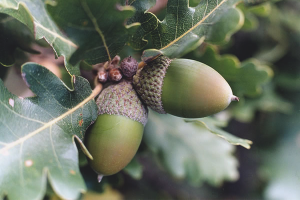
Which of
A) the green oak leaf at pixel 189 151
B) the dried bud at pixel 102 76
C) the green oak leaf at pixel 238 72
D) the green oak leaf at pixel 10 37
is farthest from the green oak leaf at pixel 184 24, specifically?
the green oak leaf at pixel 189 151

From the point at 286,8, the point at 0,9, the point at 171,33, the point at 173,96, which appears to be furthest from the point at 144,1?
the point at 286,8

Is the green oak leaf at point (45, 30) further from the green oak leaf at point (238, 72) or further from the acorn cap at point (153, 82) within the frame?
the green oak leaf at point (238, 72)

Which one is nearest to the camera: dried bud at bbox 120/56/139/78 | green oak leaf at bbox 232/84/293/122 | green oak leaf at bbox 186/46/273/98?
dried bud at bbox 120/56/139/78

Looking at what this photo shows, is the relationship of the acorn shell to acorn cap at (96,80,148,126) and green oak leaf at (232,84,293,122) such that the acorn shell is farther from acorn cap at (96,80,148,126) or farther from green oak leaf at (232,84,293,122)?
green oak leaf at (232,84,293,122)

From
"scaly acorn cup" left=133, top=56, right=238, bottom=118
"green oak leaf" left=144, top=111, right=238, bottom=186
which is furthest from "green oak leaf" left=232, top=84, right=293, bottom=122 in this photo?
"scaly acorn cup" left=133, top=56, right=238, bottom=118

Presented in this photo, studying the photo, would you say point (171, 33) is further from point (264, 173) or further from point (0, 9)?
point (264, 173)
